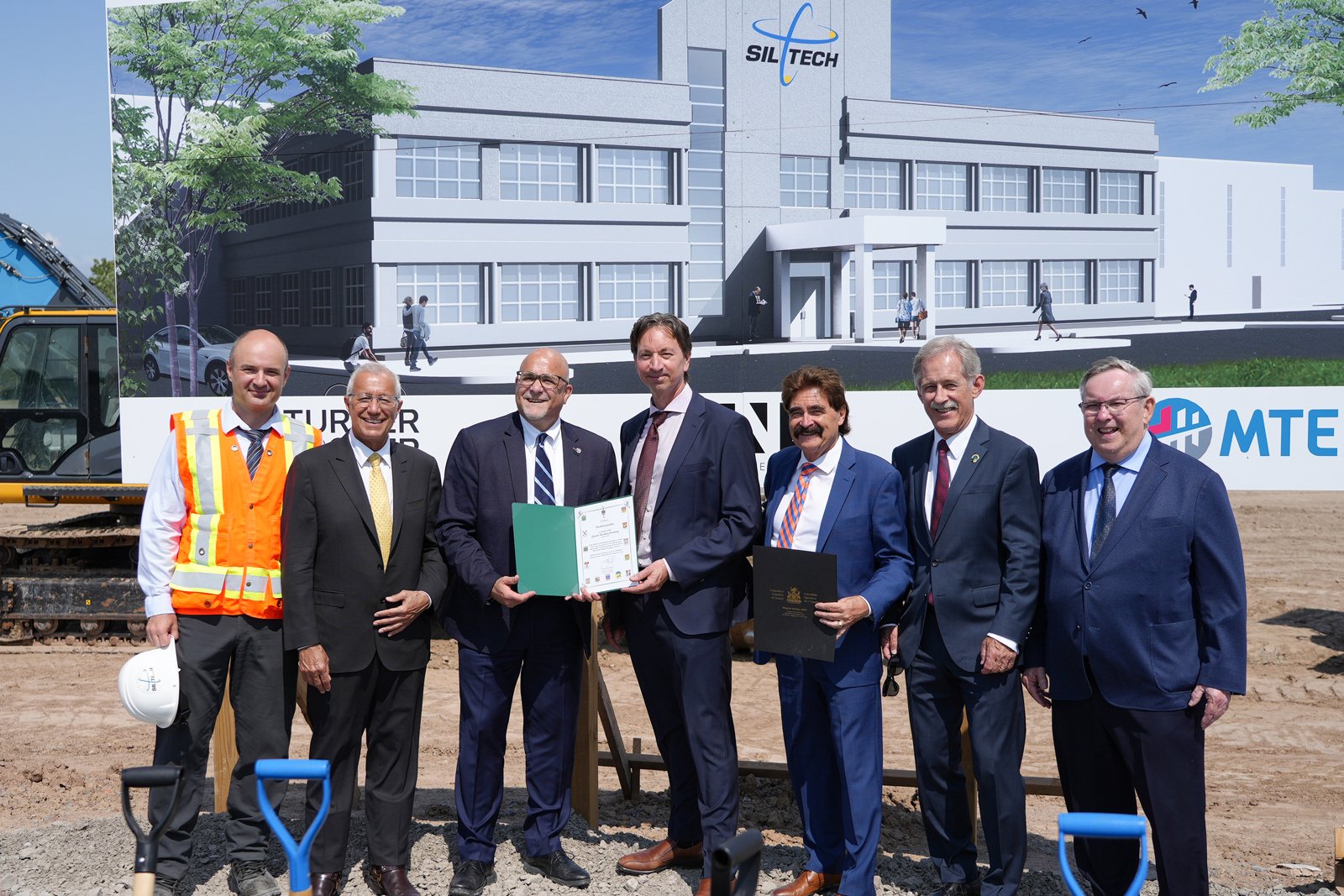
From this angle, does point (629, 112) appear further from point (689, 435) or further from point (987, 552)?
point (987, 552)

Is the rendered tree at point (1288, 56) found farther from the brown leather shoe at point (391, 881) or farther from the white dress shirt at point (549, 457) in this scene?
the brown leather shoe at point (391, 881)

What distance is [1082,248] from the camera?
6.99 meters

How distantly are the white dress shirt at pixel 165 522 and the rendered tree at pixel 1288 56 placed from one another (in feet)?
19.4

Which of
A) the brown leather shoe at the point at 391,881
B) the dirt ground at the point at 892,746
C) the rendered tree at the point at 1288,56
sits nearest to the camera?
the brown leather shoe at the point at 391,881

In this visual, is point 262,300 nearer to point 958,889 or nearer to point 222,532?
point 222,532

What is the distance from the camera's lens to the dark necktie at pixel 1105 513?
3.64 meters

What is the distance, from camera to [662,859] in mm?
4480

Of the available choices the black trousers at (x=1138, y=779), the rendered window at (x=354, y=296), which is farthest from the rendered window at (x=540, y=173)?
the black trousers at (x=1138, y=779)

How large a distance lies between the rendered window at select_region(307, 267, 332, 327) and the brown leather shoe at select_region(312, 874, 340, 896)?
415 centimetres

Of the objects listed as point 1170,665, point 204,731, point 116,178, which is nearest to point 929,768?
point 1170,665

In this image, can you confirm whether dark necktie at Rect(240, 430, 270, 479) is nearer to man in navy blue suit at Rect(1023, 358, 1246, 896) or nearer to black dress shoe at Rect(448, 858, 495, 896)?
black dress shoe at Rect(448, 858, 495, 896)

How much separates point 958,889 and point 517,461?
7.32ft

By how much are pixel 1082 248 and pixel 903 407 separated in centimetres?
146

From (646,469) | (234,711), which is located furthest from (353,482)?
(646,469)
